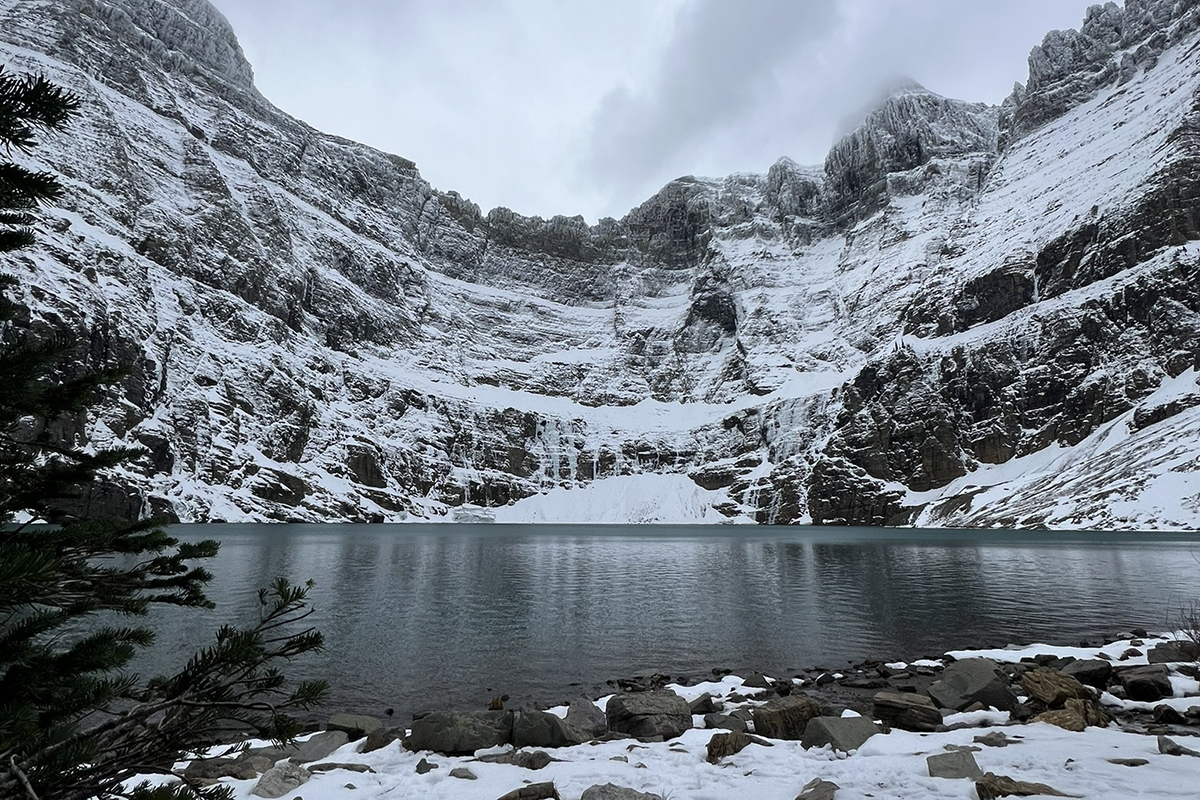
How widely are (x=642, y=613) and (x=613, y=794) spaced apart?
2689 centimetres

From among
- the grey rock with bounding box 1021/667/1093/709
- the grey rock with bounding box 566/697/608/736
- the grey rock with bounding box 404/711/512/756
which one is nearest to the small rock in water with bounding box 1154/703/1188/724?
the grey rock with bounding box 1021/667/1093/709

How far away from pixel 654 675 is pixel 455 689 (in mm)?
6773

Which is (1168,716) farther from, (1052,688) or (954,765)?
(954,765)

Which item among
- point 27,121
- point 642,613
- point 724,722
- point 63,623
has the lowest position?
point 642,613

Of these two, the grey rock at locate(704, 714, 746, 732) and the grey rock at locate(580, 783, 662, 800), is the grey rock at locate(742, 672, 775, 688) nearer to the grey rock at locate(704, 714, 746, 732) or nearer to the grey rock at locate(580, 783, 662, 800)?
the grey rock at locate(704, 714, 746, 732)

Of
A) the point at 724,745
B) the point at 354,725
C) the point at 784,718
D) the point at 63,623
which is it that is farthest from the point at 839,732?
the point at 63,623

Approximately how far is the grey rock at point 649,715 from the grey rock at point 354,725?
225 inches

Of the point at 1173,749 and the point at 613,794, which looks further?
the point at 1173,749

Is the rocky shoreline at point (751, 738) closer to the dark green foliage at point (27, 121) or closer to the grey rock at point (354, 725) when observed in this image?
the grey rock at point (354, 725)

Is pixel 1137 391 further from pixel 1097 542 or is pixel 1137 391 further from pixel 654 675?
pixel 654 675

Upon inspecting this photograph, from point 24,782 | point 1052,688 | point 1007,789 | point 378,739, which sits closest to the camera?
point 24,782

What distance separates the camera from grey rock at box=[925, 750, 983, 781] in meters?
9.73

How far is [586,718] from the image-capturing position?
15406 mm

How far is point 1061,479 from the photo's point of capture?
430ft
